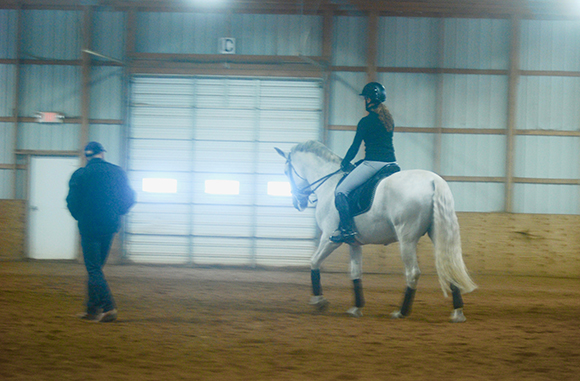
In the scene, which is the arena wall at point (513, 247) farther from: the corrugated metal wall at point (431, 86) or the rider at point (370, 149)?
the rider at point (370, 149)

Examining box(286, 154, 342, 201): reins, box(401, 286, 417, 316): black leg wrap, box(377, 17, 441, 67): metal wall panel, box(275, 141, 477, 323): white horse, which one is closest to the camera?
box(275, 141, 477, 323): white horse

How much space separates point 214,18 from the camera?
1307 cm

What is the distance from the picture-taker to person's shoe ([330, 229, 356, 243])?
6.98 metres

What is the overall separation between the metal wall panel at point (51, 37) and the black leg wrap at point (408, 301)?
34.4 ft

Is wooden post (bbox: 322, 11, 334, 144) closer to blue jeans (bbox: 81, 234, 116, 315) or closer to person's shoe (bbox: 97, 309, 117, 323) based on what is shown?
blue jeans (bbox: 81, 234, 116, 315)

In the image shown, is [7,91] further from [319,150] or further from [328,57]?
[319,150]

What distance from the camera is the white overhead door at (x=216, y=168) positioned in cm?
1299

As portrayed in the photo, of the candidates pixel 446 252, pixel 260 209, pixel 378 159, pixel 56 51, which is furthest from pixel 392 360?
pixel 56 51

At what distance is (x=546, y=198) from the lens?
41.7ft

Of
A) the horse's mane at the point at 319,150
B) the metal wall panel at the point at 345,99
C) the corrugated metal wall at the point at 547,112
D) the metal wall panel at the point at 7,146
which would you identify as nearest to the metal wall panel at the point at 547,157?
the corrugated metal wall at the point at 547,112

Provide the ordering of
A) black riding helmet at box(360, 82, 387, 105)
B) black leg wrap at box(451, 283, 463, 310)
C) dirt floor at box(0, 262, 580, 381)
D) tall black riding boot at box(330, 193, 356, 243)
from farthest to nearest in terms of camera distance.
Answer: tall black riding boot at box(330, 193, 356, 243) < black riding helmet at box(360, 82, 387, 105) < black leg wrap at box(451, 283, 463, 310) < dirt floor at box(0, 262, 580, 381)

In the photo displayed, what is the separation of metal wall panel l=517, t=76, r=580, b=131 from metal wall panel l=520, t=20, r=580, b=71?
363mm

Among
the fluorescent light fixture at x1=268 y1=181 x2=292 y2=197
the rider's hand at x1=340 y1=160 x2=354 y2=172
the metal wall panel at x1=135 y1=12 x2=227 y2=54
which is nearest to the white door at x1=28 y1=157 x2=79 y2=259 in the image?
the metal wall panel at x1=135 y1=12 x2=227 y2=54

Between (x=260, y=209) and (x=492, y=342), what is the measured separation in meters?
8.12
